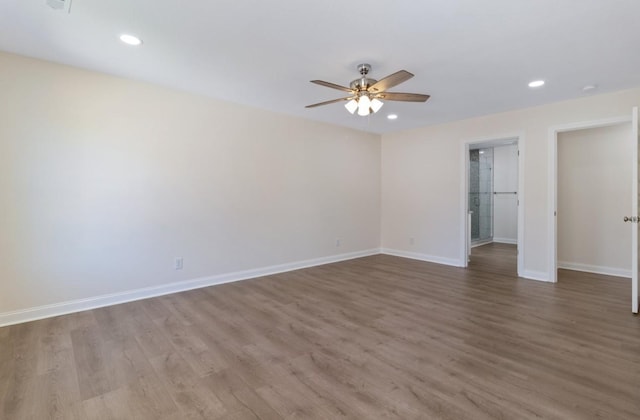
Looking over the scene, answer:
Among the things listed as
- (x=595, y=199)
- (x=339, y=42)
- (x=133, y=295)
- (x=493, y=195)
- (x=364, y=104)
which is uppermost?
(x=339, y=42)

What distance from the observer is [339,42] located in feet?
8.14

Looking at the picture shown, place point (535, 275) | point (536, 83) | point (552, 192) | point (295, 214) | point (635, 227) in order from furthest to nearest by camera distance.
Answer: point (295, 214) < point (535, 275) < point (552, 192) < point (536, 83) < point (635, 227)

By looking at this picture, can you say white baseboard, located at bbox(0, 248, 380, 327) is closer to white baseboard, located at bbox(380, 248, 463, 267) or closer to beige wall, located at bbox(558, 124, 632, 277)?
white baseboard, located at bbox(380, 248, 463, 267)

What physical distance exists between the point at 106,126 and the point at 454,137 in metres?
4.89

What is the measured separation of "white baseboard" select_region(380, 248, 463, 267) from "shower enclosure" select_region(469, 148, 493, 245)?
2392mm

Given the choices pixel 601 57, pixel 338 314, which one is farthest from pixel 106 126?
pixel 601 57

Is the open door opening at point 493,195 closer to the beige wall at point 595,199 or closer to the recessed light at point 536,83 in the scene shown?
the beige wall at point 595,199

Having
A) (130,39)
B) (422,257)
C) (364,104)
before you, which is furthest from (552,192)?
(130,39)

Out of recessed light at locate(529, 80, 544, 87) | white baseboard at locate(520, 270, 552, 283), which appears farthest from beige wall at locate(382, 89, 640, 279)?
recessed light at locate(529, 80, 544, 87)

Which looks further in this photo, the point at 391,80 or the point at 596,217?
the point at 596,217

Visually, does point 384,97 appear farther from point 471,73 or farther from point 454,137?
point 454,137

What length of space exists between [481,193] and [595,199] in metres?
2.89

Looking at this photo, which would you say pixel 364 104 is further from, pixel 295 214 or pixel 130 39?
pixel 295 214

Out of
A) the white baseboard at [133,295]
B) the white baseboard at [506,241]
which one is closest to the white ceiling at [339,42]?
the white baseboard at [133,295]
